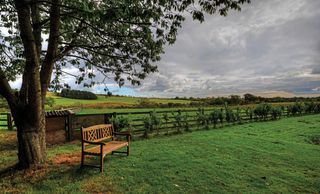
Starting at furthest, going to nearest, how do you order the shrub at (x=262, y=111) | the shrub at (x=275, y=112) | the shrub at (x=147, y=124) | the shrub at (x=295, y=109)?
1. the shrub at (x=295, y=109)
2. the shrub at (x=275, y=112)
3. the shrub at (x=262, y=111)
4. the shrub at (x=147, y=124)

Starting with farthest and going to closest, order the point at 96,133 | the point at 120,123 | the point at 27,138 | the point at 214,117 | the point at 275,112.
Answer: the point at 275,112, the point at 214,117, the point at 120,123, the point at 96,133, the point at 27,138

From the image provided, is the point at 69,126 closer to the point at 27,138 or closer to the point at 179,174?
the point at 27,138

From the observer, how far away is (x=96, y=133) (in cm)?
701

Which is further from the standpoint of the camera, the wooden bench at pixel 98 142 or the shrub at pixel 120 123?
the shrub at pixel 120 123

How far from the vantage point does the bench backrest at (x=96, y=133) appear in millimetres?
6312

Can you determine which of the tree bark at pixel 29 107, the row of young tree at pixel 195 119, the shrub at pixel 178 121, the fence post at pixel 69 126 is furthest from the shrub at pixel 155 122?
the tree bark at pixel 29 107

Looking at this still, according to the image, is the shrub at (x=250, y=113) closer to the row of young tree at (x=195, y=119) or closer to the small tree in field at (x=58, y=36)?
the row of young tree at (x=195, y=119)

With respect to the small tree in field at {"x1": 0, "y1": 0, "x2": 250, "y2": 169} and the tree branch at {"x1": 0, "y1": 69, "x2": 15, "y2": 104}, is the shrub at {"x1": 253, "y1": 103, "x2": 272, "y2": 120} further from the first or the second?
the tree branch at {"x1": 0, "y1": 69, "x2": 15, "y2": 104}

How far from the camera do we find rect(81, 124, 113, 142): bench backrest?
6312 mm

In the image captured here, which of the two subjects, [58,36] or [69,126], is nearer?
[58,36]

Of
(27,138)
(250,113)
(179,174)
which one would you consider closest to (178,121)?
(179,174)

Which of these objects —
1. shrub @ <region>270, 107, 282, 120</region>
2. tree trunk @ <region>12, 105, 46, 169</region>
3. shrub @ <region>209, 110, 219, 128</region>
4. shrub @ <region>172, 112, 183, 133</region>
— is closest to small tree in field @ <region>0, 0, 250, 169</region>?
tree trunk @ <region>12, 105, 46, 169</region>

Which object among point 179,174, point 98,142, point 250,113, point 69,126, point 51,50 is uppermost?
point 51,50

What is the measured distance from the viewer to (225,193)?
4684 millimetres
